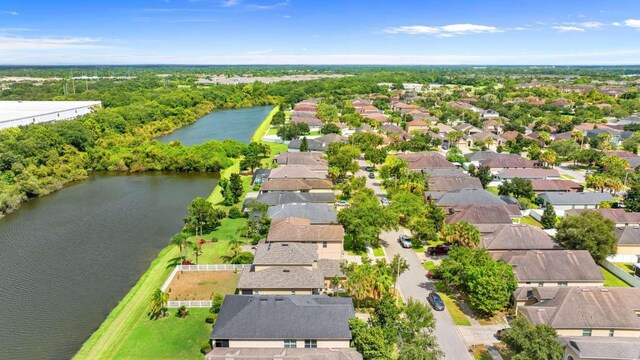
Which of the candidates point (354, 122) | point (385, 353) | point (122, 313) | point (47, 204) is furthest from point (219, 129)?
point (385, 353)

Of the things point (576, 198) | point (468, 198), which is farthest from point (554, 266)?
point (576, 198)

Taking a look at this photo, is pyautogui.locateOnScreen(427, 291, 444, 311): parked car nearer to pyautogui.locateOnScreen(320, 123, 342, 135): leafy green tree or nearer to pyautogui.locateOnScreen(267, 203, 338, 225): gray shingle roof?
pyautogui.locateOnScreen(267, 203, 338, 225): gray shingle roof

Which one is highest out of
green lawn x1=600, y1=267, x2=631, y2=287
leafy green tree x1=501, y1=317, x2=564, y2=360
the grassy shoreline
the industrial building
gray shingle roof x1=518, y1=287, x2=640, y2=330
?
the industrial building

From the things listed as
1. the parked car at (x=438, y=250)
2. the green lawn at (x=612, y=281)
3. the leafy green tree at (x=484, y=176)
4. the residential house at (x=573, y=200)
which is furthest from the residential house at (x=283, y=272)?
the leafy green tree at (x=484, y=176)

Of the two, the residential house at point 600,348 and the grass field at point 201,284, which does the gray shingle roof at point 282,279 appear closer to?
the grass field at point 201,284

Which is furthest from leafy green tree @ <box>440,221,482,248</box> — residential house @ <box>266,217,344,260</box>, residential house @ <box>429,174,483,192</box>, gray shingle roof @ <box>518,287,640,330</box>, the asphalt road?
residential house @ <box>429,174,483,192</box>
